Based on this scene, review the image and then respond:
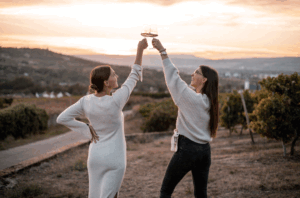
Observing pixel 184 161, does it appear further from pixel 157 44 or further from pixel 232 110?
pixel 232 110

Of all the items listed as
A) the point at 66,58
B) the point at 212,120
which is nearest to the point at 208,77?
the point at 212,120

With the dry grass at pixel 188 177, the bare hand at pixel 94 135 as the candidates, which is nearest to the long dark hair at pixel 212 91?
the bare hand at pixel 94 135

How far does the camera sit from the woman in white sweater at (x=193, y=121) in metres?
2.10

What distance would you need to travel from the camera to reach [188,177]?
16.3 feet

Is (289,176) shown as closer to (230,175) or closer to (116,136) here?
(230,175)

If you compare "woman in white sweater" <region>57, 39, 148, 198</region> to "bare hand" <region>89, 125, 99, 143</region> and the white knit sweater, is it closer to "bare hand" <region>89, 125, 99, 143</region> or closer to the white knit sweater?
"bare hand" <region>89, 125, 99, 143</region>

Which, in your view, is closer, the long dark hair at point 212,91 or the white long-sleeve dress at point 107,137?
the white long-sleeve dress at point 107,137

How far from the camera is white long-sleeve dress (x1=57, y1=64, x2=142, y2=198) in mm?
2006

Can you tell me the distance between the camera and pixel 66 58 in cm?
8281

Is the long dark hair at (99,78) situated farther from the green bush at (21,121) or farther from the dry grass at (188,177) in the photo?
the green bush at (21,121)

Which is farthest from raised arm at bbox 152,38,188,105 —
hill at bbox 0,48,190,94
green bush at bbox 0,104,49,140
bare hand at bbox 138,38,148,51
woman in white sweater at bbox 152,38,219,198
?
hill at bbox 0,48,190,94

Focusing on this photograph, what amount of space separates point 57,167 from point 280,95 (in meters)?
5.80

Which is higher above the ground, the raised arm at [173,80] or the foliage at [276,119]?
the raised arm at [173,80]

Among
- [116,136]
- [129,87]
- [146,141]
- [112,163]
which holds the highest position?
[129,87]
